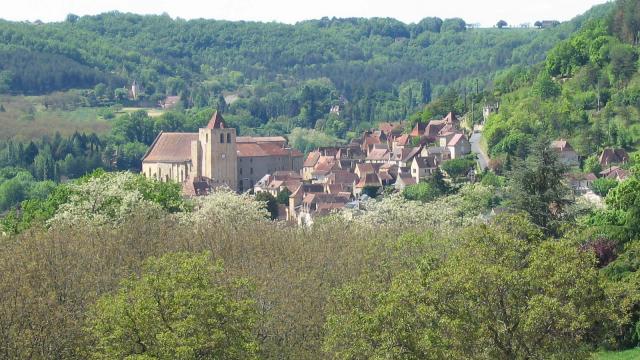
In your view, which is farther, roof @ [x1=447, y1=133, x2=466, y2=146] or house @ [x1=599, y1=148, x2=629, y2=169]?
roof @ [x1=447, y1=133, x2=466, y2=146]

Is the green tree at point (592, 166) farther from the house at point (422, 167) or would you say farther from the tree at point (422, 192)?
the house at point (422, 167)

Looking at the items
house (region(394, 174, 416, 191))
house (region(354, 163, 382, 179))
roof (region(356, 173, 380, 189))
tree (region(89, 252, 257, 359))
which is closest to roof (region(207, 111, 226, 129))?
house (region(354, 163, 382, 179))

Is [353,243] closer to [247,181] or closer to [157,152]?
[247,181]

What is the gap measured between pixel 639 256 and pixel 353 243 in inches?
527

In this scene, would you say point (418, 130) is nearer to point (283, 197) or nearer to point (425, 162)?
point (425, 162)

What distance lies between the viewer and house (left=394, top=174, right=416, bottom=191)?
107m

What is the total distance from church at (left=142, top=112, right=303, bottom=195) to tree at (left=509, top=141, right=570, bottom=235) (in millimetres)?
67993

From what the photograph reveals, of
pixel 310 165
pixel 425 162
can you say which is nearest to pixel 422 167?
pixel 425 162

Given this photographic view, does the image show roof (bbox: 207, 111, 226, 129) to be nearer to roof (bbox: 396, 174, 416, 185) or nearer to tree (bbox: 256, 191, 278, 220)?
roof (bbox: 396, 174, 416, 185)

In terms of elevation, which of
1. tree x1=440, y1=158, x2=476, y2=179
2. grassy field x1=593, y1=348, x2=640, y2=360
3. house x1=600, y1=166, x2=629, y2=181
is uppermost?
grassy field x1=593, y1=348, x2=640, y2=360

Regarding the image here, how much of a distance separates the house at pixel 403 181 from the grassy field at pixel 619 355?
71.0m

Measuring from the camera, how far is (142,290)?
102ft

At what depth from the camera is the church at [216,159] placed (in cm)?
12262

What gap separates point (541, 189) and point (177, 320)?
17847mm
